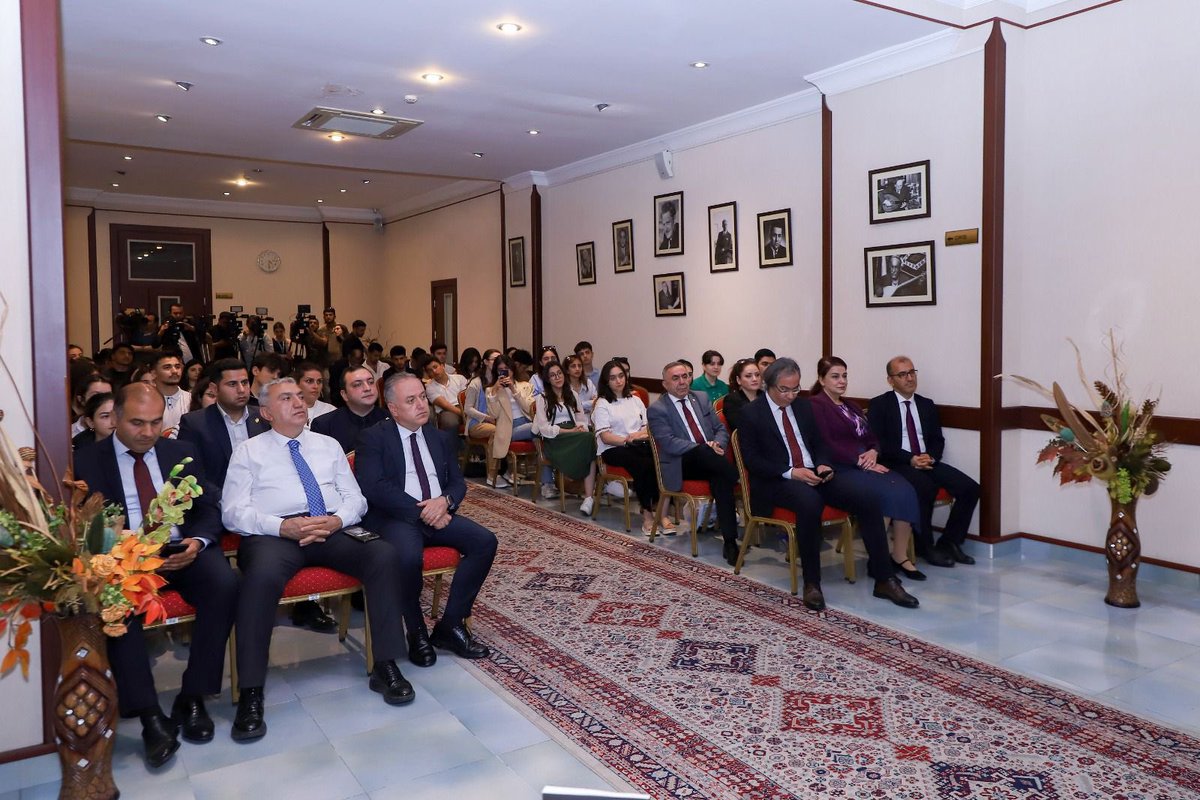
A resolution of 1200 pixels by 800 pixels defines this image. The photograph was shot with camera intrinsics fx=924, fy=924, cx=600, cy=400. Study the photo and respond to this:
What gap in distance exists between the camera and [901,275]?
6.79 m

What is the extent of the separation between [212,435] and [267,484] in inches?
34.6

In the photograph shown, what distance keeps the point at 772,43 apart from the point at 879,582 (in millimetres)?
3721

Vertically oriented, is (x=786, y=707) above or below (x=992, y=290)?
below

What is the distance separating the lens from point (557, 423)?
311 inches

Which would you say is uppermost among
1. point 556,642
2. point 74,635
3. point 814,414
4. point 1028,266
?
point 1028,266

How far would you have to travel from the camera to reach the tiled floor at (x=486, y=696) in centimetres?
330

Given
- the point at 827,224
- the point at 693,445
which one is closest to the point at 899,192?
the point at 827,224

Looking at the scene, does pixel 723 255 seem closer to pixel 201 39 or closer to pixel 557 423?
pixel 557 423

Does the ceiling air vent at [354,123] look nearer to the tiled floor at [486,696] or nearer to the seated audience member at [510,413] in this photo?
the seated audience member at [510,413]

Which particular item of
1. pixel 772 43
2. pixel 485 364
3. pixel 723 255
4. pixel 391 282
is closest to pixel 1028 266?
pixel 772 43

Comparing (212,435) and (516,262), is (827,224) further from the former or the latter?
(516,262)

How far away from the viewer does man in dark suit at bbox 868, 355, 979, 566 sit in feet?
20.5

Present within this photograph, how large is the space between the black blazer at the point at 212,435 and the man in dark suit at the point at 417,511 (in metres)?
0.68

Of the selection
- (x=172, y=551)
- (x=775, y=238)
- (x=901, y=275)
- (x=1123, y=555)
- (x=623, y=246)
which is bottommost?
(x=1123, y=555)
